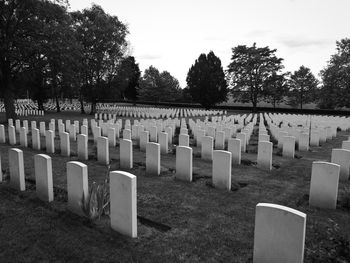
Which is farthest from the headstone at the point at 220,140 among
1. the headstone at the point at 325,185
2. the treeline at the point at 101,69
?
the treeline at the point at 101,69

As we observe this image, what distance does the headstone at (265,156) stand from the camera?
7.54m

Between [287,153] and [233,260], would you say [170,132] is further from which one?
[233,260]

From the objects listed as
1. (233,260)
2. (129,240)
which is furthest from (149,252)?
(233,260)

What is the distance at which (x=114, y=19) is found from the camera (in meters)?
29.4

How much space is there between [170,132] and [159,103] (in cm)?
4603

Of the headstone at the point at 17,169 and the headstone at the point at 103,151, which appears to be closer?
the headstone at the point at 17,169

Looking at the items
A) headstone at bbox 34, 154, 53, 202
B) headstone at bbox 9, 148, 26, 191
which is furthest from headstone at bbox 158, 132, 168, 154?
headstone at bbox 34, 154, 53, 202

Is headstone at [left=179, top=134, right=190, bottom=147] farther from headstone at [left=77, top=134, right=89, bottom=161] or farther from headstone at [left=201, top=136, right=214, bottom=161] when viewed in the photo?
headstone at [left=77, top=134, right=89, bottom=161]

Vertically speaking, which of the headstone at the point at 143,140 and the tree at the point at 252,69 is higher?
the tree at the point at 252,69

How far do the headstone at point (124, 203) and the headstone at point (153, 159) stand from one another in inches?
114

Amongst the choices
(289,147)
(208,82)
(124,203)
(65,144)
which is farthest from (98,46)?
(124,203)

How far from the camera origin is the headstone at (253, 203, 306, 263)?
9.40ft

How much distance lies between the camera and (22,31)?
1892 centimetres

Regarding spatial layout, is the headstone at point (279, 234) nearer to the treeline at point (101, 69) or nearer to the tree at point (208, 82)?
the treeline at point (101, 69)
